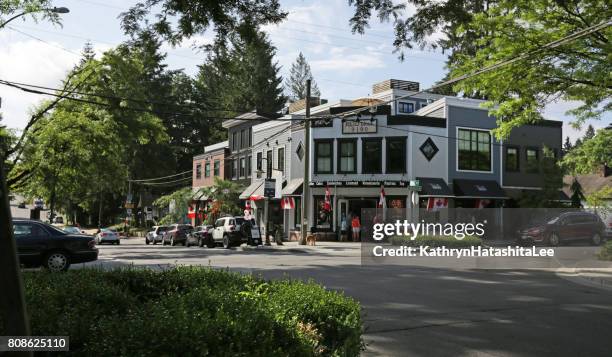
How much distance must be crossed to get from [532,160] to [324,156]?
14686mm

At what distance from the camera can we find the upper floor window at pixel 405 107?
150 ft

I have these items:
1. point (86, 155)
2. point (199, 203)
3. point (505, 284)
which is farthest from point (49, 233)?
point (199, 203)

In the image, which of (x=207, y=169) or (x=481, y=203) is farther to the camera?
(x=207, y=169)

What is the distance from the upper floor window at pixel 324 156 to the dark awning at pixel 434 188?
19.4 ft

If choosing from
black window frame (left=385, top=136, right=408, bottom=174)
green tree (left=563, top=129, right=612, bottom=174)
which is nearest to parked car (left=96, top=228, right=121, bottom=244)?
black window frame (left=385, top=136, right=408, bottom=174)

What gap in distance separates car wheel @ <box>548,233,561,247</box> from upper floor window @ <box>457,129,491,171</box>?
9.47m

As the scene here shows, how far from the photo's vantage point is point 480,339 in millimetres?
7613

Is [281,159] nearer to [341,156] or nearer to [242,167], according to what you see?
[341,156]

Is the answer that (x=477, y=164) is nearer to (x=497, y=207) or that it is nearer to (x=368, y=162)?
(x=497, y=207)

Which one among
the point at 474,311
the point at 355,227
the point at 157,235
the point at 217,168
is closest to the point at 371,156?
the point at 355,227

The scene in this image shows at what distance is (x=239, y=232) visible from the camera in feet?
102

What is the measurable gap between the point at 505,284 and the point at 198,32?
9.86 m

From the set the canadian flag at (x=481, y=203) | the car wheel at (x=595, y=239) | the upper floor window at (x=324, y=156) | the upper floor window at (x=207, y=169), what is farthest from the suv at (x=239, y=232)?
the upper floor window at (x=207, y=169)

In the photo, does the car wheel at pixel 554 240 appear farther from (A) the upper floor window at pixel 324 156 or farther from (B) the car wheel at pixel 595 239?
(A) the upper floor window at pixel 324 156
